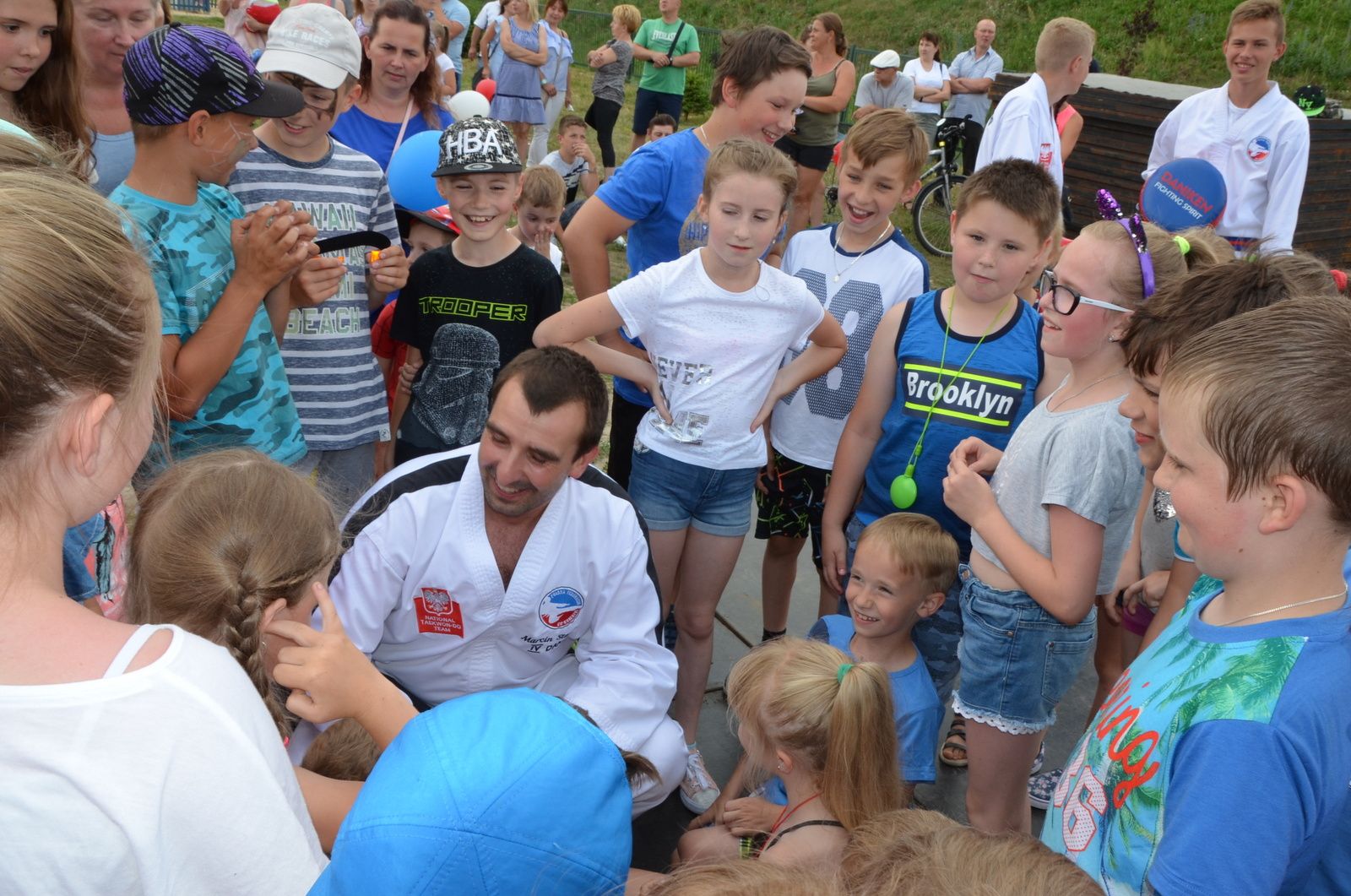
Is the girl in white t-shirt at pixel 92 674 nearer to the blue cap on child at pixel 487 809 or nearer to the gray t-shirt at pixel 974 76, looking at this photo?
the blue cap on child at pixel 487 809

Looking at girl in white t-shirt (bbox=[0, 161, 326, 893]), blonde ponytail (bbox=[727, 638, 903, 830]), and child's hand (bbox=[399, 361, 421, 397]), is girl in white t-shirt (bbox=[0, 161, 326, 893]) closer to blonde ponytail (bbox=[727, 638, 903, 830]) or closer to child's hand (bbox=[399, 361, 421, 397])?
blonde ponytail (bbox=[727, 638, 903, 830])

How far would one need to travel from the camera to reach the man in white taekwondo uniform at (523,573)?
2.28m

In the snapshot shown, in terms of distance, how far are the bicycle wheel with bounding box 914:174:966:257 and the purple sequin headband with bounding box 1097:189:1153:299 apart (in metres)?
7.39

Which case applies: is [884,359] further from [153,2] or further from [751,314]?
[153,2]

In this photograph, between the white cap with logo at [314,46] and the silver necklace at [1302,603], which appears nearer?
the silver necklace at [1302,603]

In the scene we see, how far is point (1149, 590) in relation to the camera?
2.65 metres

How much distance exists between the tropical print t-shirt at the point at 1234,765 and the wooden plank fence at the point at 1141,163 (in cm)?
871

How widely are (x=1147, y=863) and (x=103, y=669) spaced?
4.23 feet

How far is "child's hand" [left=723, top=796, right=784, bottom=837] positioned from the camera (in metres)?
2.26

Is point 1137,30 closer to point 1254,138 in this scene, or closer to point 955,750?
point 1254,138

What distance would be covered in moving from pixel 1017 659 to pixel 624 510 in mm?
983

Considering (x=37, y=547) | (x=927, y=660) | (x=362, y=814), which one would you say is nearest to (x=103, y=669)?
(x=37, y=547)

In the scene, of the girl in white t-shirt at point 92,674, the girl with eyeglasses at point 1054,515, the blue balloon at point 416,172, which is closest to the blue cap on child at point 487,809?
the girl in white t-shirt at point 92,674

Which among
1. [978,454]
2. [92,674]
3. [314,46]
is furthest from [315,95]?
[92,674]
